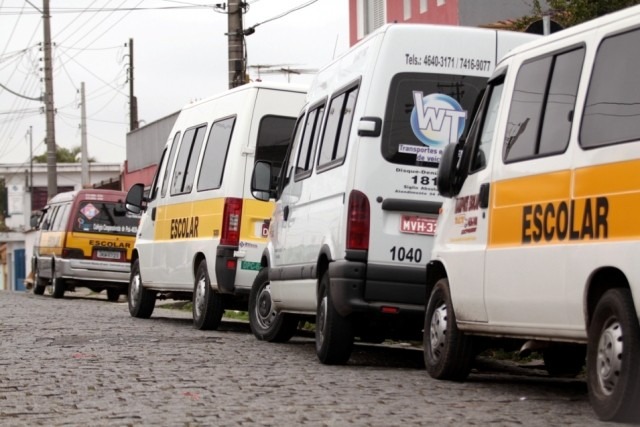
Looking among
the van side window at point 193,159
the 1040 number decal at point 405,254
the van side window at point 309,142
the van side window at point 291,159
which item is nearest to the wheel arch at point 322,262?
the 1040 number decal at point 405,254

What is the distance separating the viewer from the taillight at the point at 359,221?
448 inches

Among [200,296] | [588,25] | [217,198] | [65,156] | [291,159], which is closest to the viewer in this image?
[588,25]

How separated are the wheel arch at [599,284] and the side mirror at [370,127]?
133 inches

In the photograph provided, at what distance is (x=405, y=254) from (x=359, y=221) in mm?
432

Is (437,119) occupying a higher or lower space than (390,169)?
higher

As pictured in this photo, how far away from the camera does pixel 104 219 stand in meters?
30.6

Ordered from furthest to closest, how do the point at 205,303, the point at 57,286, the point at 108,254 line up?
the point at 57,286 → the point at 108,254 → the point at 205,303

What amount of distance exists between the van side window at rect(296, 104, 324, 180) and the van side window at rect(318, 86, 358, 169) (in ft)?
1.30

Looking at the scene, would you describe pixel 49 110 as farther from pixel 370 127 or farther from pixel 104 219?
pixel 370 127

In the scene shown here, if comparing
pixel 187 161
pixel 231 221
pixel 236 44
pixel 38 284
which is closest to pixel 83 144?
pixel 38 284

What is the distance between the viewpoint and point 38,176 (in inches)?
4218

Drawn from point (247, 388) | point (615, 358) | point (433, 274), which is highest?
point (433, 274)

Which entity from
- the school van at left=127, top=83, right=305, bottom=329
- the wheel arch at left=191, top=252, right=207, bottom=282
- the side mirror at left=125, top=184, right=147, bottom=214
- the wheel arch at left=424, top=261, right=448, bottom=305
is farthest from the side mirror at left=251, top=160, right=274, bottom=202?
the side mirror at left=125, top=184, right=147, bottom=214

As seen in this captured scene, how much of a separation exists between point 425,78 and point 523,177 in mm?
2493
